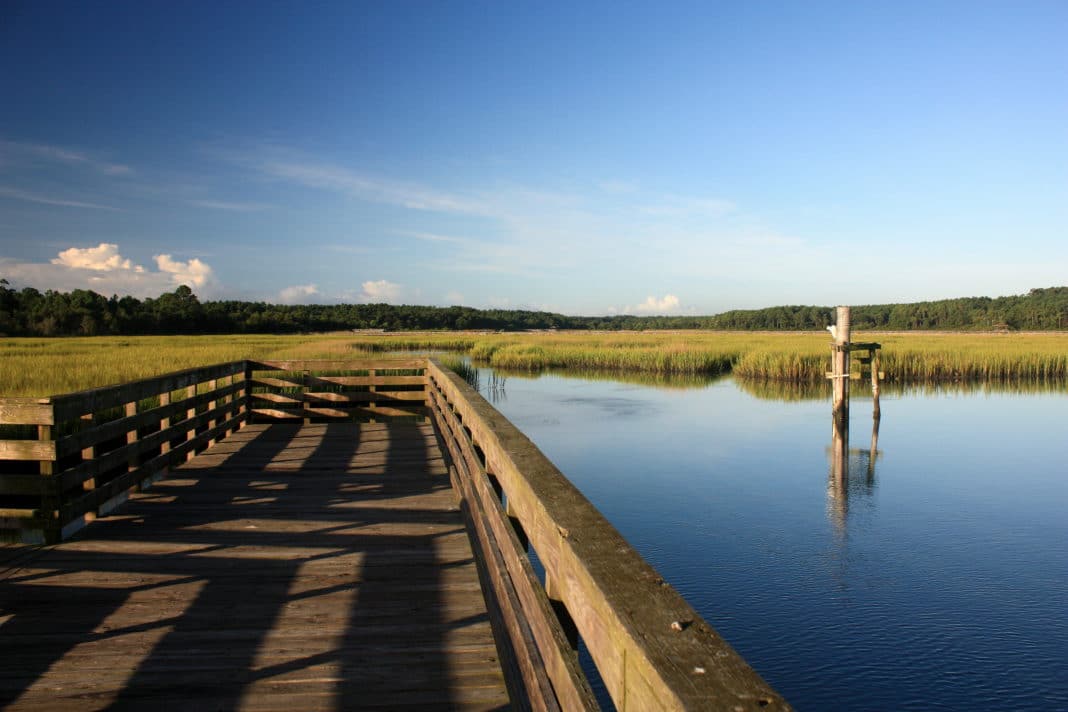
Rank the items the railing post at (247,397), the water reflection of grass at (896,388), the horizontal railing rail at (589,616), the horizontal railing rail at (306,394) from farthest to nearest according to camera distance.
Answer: the water reflection of grass at (896,388)
the horizontal railing rail at (306,394)
the railing post at (247,397)
the horizontal railing rail at (589,616)

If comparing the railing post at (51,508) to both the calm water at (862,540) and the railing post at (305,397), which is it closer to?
the calm water at (862,540)

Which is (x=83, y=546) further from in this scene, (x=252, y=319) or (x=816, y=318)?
(x=816, y=318)

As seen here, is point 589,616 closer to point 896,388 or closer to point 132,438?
point 132,438

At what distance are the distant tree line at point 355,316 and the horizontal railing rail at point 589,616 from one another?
6817cm

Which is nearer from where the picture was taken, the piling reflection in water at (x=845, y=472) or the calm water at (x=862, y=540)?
the calm water at (x=862, y=540)

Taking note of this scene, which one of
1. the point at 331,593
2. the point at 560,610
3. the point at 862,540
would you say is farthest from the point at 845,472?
the point at 560,610

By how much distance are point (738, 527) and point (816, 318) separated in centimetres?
13835

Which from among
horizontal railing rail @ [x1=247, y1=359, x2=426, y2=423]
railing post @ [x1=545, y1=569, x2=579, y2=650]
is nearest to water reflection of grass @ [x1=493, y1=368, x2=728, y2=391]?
horizontal railing rail @ [x1=247, y1=359, x2=426, y2=423]

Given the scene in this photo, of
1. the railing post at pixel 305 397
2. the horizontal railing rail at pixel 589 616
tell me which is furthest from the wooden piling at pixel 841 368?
the horizontal railing rail at pixel 589 616

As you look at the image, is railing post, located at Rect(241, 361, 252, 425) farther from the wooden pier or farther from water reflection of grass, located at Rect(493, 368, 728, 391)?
water reflection of grass, located at Rect(493, 368, 728, 391)

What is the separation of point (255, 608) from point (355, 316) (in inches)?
4430

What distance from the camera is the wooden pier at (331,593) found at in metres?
1.61

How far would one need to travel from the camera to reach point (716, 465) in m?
14.2

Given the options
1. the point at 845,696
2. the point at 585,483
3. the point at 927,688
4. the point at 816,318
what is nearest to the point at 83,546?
the point at 845,696
